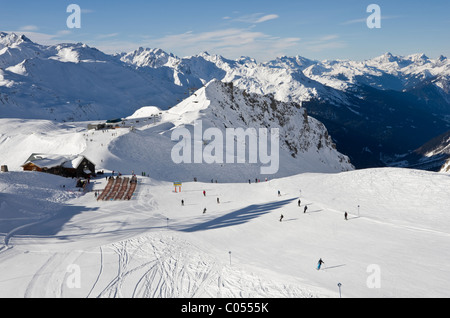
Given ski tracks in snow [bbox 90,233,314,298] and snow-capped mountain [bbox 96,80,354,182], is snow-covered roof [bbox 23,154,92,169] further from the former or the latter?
ski tracks in snow [bbox 90,233,314,298]

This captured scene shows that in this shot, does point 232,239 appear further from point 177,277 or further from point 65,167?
point 65,167

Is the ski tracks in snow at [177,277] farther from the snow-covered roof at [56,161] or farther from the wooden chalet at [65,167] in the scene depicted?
the snow-covered roof at [56,161]

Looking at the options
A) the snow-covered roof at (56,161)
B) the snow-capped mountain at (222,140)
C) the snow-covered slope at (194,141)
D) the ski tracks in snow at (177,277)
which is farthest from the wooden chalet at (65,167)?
the ski tracks in snow at (177,277)

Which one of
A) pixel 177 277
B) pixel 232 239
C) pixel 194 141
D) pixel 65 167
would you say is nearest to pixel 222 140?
pixel 194 141

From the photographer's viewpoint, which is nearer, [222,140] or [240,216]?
[240,216]

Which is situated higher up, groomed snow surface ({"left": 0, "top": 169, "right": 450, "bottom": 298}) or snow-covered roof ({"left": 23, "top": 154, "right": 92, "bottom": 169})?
snow-covered roof ({"left": 23, "top": 154, "right": 92, "bottom": 169})

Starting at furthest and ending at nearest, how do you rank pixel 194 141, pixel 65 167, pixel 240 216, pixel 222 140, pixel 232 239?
pixel 222 140
pixel 194 141
pixel 65 167
pixel 240 216
pixel 232 239

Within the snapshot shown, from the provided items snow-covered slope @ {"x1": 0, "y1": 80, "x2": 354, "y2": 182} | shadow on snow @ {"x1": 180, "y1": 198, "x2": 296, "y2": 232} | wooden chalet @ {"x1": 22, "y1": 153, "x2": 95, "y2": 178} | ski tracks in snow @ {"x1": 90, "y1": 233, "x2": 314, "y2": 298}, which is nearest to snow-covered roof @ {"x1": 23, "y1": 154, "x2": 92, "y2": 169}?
wooden chalet @ {"x1": 22, "y1": 153, "x2": 95, "y2": 178}

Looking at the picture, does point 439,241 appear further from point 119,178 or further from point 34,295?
point 119,178
